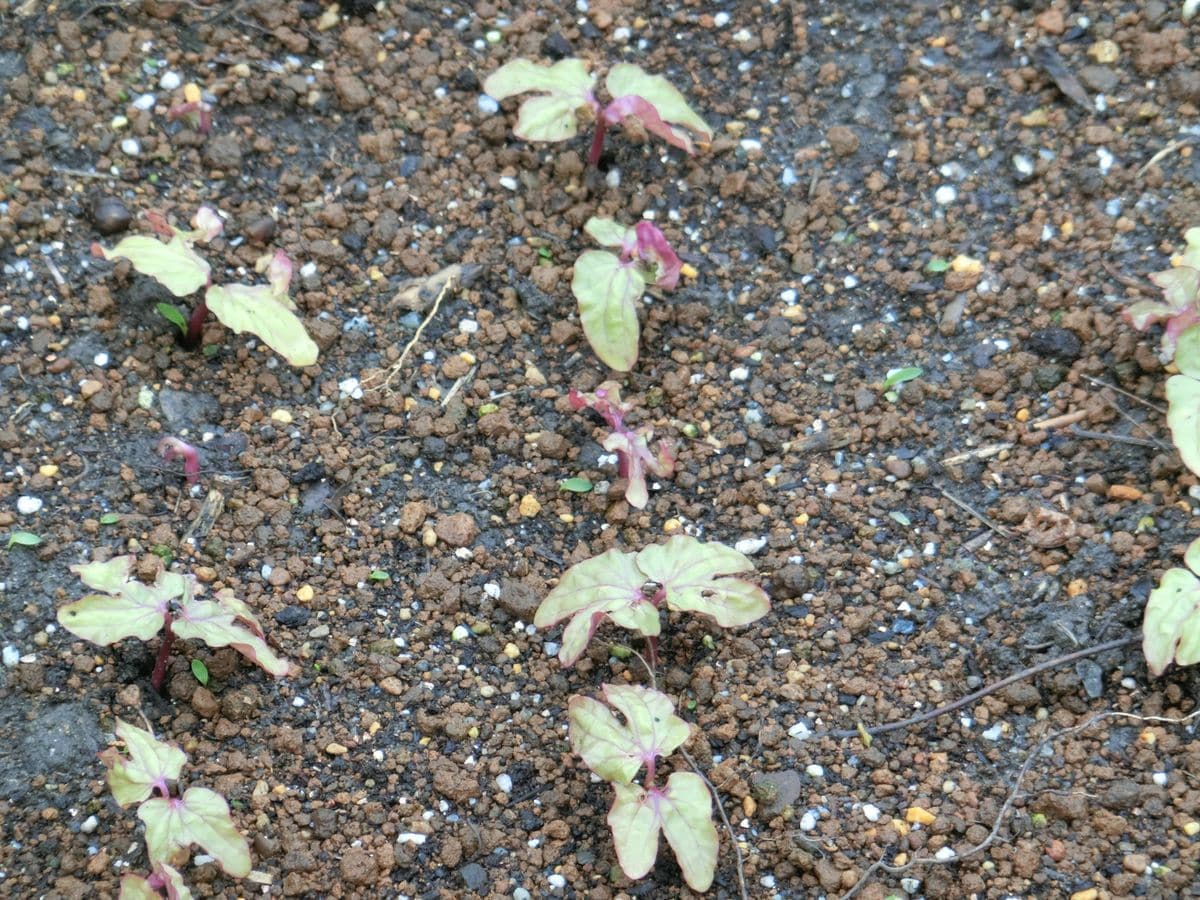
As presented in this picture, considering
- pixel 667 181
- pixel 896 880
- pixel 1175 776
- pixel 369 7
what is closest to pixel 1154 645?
pixel 1175 776

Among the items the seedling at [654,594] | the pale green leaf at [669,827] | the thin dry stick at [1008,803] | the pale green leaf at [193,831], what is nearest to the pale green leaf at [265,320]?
the seedling at [654,594]

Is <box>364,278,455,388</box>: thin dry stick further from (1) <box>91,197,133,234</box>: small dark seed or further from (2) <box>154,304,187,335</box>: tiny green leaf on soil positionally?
(1) <box>91,197,133,234</box>: small dark seed

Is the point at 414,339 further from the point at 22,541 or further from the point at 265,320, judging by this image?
the point at 22,541

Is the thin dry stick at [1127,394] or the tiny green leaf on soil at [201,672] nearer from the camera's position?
the tiny green leaf on soil at [201,672]

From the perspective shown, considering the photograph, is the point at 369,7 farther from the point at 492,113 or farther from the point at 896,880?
the point at 896,880

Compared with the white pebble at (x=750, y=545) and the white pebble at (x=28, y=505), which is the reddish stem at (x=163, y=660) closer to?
the white pebble at (x=28, y=505)

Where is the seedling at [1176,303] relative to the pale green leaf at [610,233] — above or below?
above

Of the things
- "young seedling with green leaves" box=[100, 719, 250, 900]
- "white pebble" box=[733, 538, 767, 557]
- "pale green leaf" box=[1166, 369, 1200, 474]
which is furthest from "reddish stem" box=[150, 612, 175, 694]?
"pale green leaf" box=[1166, 369, 1200, 474]
